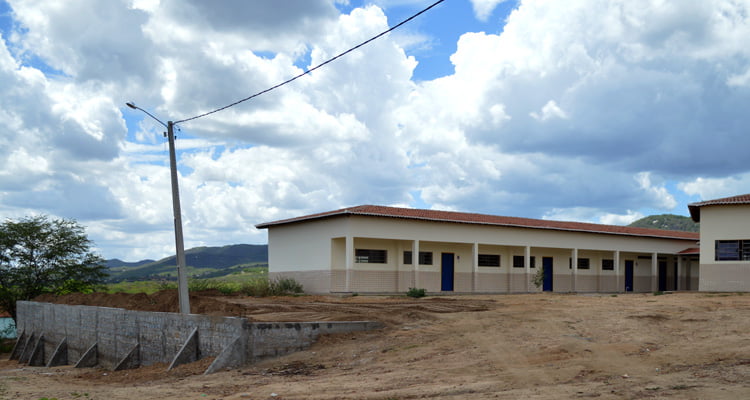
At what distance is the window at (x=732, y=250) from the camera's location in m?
30.5

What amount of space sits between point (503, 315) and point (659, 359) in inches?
285

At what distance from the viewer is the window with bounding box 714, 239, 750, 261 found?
30.5 m

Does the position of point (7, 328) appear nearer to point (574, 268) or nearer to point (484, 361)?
point (574, 268)

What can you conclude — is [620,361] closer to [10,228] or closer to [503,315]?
[503,315]

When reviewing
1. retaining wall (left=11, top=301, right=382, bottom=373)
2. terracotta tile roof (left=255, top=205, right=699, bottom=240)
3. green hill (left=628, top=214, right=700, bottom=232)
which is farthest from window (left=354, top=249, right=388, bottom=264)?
green hill (left=628, top=214, right=700, bottom=232)

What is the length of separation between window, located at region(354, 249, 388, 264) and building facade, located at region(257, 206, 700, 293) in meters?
A: 0.05

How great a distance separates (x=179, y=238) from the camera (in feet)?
65.0

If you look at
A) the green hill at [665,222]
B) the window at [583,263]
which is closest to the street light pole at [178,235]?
the window at [583,263]

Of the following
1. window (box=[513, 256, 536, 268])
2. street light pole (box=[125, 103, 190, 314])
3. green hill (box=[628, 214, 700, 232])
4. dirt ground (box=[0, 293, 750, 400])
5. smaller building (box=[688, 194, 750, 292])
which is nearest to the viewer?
dirt ground (box=[0, 293, 750, 400])

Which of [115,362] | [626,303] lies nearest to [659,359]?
[626,303]

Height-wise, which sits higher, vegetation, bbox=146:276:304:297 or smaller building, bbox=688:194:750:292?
smaller building, bbox=688:194:750:292

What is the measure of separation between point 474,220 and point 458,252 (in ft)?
6.18

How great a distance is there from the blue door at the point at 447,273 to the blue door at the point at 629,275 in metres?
14.4

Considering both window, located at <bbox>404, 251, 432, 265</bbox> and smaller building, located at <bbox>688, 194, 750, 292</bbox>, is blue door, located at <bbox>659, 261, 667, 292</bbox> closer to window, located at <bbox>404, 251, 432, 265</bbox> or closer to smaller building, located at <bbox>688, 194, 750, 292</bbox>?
smaller building, located at <bbox>688, 194, 750, 292</bbox>
